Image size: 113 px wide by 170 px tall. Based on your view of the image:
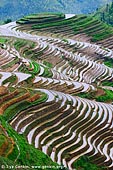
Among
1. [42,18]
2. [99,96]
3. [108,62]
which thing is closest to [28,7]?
[42,18]

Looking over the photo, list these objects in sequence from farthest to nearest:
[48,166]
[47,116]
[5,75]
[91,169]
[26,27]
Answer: [26,27] < [5,75] < [47,116] < [91,169] < [48,166]

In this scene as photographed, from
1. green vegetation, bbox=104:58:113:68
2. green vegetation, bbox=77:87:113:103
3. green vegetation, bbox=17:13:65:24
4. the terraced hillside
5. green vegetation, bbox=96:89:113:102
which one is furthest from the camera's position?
green vegetation, bbox=17:13:65:24

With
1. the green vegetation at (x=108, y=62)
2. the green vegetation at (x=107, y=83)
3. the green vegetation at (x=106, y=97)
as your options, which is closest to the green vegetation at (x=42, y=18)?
the green vegetation at (x=108, y=62)

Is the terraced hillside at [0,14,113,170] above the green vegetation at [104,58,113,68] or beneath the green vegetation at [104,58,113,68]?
above

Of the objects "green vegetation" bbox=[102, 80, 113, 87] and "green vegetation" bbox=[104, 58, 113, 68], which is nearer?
"green vegetation" bbox=[102, 80, 113, 87]

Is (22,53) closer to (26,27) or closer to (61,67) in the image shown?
(61,67)

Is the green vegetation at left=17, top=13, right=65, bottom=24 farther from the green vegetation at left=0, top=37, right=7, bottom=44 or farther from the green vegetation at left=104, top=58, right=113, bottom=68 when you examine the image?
the green vegetation at left=0, top=37, right=7, bottom=44

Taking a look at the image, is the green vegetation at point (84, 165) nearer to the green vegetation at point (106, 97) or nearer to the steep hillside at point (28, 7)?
the green vegetation at point (106, 97)

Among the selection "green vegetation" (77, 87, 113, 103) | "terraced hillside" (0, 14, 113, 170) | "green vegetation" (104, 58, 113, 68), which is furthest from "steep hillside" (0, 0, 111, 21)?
"green vegetation" (77, 87, 113, 103)

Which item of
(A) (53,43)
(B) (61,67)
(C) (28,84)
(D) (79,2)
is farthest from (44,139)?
(D) (79,2)
